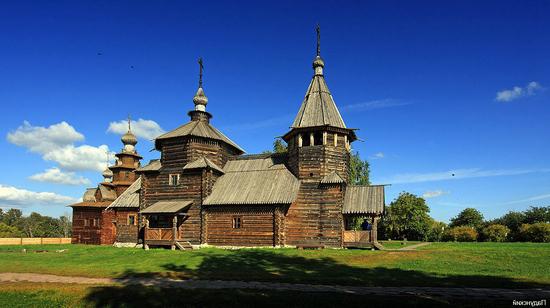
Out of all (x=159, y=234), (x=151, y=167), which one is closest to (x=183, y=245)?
(x=159, y=234)

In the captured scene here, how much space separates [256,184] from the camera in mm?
29859

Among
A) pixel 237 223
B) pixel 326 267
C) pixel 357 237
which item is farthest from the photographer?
pixel 237 223

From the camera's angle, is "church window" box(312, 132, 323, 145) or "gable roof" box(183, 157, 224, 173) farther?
"gable roof" box(183, 157, 224, 173)

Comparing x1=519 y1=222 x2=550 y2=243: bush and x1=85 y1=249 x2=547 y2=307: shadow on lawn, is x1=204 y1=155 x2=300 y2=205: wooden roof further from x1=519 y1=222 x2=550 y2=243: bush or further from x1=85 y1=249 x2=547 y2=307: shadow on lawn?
x1=519 y1=222 x2=550 y2=243: bush

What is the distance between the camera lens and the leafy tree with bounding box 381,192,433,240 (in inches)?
1812

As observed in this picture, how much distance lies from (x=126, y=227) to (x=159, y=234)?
6874mm

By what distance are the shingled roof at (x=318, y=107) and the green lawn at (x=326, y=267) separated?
11.0 meters

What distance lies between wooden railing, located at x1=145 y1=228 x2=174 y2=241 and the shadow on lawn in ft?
29.2

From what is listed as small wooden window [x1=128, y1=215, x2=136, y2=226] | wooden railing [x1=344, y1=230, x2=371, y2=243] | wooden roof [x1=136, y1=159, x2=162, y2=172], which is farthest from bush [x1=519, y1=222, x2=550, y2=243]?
small wooden window [x1=128, y1=215, x2=136, y2=226]

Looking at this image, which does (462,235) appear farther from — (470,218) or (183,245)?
(183,245)

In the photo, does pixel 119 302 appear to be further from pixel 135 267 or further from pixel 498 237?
pixel 498 237

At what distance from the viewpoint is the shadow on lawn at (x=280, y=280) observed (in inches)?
418

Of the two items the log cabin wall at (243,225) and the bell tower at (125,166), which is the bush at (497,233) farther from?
the bell tower at (125,166)

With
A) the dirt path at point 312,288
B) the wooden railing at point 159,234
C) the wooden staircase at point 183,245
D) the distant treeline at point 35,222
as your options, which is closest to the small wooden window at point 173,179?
the wooden railing at point 159,234
